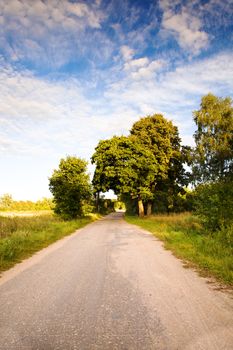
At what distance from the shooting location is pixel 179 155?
120 ft

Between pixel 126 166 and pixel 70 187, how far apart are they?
28.5 ft

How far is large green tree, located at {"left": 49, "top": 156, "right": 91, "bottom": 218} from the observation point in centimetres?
2709

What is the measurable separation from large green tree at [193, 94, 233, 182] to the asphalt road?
2687 centimetres

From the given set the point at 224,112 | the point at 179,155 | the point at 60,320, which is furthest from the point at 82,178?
the point at 60,320

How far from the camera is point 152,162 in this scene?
33.8m

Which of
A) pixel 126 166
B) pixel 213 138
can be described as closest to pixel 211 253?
pixel 126 166

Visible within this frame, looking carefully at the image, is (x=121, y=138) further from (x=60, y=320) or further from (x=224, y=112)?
(x=60, y=320)

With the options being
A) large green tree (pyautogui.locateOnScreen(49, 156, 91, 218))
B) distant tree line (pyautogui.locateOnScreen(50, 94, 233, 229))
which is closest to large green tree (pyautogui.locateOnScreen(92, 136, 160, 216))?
distant tree line (pyautogui.locateOnScreen(50, 94, 233, 229))

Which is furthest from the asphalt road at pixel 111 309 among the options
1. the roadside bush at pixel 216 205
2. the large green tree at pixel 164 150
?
the large green tree at pixel 164 150

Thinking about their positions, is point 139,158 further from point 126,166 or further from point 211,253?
point 211,253

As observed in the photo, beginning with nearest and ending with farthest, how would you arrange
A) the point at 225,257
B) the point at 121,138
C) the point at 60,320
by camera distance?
the point at 60,320, the point at 225,257, the point at 121,138

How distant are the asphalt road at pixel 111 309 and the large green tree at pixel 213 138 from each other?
26.9 metres

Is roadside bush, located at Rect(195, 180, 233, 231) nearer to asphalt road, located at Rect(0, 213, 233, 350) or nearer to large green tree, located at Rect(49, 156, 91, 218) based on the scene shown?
asphalt road, located at Rect(0, 213, 233, 350)

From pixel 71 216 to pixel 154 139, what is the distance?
1542 cm
